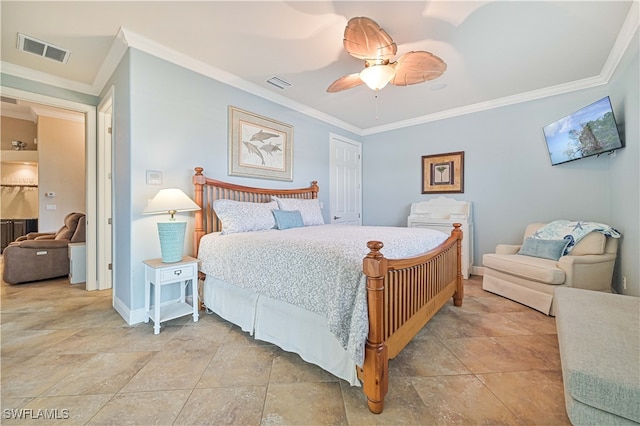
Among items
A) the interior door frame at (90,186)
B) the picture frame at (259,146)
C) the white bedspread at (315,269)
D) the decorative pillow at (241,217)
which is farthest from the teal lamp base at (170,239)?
the interior door frame at (90,186)

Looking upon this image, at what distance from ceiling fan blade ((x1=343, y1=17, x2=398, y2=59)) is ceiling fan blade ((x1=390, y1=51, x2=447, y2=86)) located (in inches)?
6.0

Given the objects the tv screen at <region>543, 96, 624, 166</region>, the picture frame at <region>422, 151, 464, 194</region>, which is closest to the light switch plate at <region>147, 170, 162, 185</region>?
the picture frame at <region>422, 151, 464, 194</region>

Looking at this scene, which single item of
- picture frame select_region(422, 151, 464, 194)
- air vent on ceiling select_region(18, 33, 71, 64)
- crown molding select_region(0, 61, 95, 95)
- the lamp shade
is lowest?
the lamp shade

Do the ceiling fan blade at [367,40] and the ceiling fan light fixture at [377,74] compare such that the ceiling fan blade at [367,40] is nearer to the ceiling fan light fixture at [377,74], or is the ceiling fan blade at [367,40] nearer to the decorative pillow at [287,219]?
the ceiling fan light fixture at [377,74]

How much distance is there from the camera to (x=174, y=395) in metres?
1.51

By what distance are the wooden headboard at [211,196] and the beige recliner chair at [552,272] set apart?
317 cm

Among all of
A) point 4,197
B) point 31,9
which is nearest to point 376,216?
point 31,9

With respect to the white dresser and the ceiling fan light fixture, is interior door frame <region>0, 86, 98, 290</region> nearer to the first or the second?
the ceiling fan light fixture

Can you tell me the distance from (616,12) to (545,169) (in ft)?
6.60

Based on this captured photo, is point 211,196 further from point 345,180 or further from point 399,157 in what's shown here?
point 399,157

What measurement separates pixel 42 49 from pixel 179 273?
2.60 meters

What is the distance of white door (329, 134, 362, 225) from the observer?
486cm

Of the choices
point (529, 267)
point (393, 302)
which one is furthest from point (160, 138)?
point (529, 267)

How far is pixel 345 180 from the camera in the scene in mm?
5156
